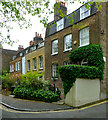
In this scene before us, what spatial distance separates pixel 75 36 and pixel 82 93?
6.88m

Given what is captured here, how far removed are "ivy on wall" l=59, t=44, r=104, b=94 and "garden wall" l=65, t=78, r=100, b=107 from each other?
341 mm

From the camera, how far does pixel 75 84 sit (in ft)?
32.1

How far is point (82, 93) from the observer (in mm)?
10023

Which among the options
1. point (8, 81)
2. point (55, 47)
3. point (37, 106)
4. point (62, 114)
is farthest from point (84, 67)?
point (8, 81)

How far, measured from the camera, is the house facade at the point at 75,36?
12.5 metres

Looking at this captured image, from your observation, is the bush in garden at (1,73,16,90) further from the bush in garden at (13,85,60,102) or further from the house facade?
the house facade

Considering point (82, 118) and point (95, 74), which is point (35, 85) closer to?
point (95, 74)

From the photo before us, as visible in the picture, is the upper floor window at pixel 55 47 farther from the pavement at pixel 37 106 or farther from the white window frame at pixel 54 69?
the pavement at pixel 37 106

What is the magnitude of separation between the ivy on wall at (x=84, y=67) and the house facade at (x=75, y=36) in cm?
81

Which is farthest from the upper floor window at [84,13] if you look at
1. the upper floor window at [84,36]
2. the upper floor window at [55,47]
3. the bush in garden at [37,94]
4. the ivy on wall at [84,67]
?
the bush in garden at [37,94]

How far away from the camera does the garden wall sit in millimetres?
9711

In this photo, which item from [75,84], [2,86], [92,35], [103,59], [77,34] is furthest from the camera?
[2,86]

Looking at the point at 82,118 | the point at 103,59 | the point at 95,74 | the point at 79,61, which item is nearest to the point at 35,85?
the point at 79,61

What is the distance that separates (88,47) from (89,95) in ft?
13.6
